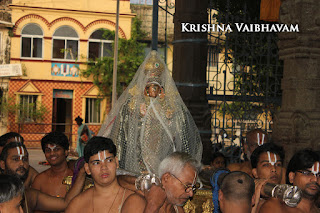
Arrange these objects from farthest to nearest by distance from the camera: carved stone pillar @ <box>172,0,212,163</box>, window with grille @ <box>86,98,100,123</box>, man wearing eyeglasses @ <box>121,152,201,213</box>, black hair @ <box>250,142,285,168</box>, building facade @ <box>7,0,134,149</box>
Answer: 1. window with grille @ <box>86,98,100,123</box>
2. building facade @ <box>7,0,134,149</box>
3. carved stone pillar @ <box>172,0,212,163</box>
4. black hair @ <box>250,142,285,168</box>
5. man wearing eyeglasses @ <box>121,152,201,213</box>

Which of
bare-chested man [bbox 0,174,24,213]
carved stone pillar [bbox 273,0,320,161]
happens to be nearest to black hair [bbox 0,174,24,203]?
bare-chested man [bbox 0,174,24,213]

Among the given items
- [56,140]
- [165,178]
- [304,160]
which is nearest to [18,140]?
[56,140]

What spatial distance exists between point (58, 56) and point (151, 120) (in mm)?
18341

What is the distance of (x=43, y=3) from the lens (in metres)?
22.0

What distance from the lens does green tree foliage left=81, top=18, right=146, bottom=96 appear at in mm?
21875

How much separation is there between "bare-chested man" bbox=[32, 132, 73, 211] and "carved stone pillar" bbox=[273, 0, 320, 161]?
3.15 m

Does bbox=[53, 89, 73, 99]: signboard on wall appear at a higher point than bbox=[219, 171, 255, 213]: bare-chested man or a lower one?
higher

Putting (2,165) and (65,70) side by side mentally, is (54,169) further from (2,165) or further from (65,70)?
(65,70)

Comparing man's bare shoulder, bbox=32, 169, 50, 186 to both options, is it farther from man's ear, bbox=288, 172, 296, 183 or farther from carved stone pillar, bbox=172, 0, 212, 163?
carved stone pillar, bbox=172, 0, 212, 163

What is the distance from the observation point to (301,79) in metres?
6.43

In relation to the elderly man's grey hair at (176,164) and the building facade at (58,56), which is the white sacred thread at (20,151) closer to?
the elderly man's grey hair at (176,164)

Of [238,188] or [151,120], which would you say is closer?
[238,188]

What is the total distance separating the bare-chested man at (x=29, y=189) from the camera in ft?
11.1

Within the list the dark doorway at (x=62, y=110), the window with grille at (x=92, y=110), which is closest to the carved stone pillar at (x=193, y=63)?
the window with grille at (x=92, y=110)
